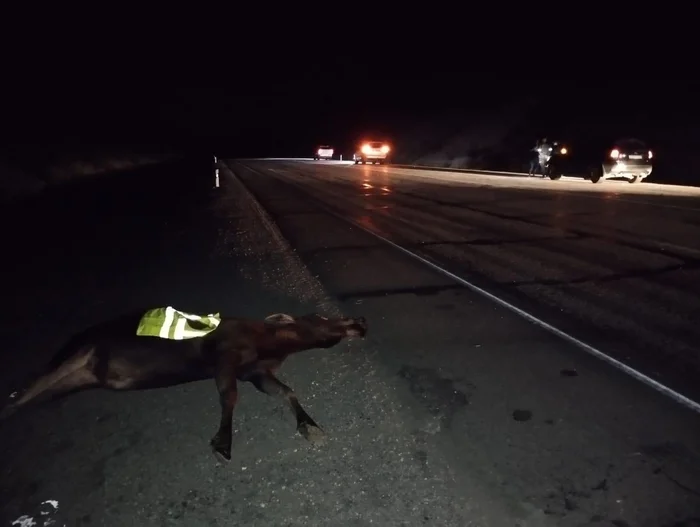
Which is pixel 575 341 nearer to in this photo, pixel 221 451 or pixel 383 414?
pixel 383 414

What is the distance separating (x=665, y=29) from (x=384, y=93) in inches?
2379

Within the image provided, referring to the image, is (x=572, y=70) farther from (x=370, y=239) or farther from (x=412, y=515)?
(x=412, y=515)

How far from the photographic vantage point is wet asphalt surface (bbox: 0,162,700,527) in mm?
3479

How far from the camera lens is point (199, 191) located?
25.7 metres

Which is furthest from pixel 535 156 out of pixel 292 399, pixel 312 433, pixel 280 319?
pixel 312 433

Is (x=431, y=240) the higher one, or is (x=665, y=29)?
(x=665, y=29)

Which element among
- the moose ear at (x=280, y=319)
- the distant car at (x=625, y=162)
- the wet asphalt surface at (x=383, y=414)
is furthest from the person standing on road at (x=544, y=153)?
the moose ear at (x=280, y=319)

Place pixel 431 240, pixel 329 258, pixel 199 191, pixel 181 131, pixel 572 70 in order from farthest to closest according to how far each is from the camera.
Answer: pixel 181 131, pixel 572 70, pixel 199 191, pixel 431 240, pixel 329 258

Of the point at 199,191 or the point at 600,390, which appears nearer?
the point at 600,390

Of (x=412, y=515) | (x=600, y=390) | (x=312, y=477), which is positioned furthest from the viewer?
(x=600, y=390)

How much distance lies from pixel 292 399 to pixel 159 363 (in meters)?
1.22

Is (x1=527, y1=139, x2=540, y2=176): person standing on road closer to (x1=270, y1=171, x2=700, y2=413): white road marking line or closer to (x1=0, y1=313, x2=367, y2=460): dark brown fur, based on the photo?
(x1=270, y1=171, x2=700, y2=413): white road marking line

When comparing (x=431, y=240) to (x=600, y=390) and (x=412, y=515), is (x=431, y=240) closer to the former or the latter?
(x=600, y=390)

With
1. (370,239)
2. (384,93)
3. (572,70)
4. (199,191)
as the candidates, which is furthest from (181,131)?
(370,239)
